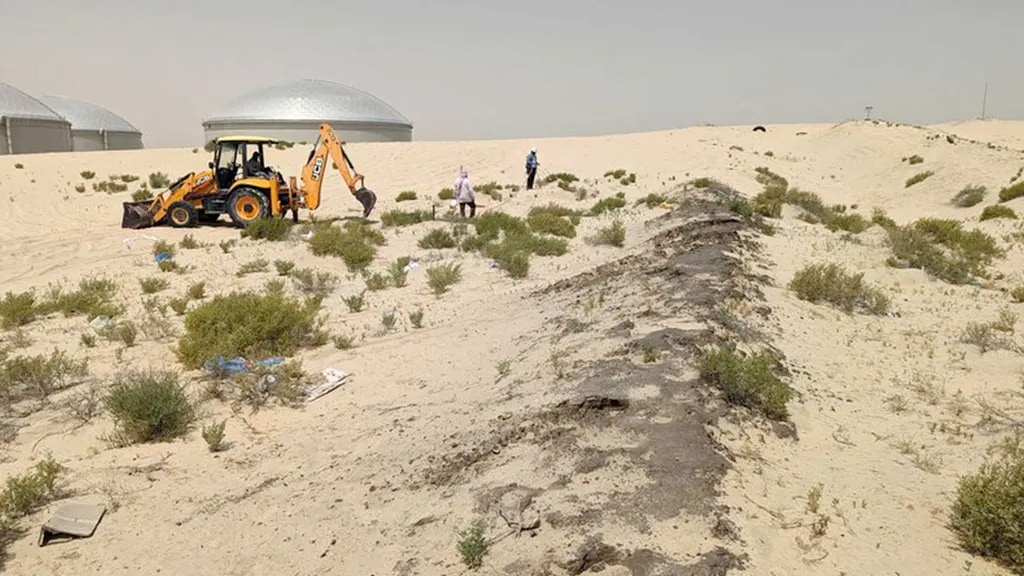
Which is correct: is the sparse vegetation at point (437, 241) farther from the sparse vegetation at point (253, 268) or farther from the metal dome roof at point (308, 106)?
the metal dome roof at point (308, 106)

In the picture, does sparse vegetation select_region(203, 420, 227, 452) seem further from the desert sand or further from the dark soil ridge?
the dark soil ridge

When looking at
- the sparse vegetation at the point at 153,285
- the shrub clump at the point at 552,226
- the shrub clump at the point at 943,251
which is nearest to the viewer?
the shrub clump at the point at 943,251

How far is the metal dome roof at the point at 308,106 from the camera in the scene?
55062mm

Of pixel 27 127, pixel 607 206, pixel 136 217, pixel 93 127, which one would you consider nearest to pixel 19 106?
pixel 27 127

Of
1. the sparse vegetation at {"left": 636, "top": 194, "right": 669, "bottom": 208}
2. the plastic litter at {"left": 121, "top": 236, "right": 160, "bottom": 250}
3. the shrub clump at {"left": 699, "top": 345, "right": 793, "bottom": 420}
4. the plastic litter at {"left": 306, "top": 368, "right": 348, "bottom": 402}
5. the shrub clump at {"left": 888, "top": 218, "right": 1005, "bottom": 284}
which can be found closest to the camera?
the shrub clump at {"left": 699, "top": 345, "right": 793, "bottom": 420}

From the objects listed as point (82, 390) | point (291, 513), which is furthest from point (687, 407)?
point (82, 390)

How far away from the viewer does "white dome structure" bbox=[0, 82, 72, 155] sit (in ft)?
139

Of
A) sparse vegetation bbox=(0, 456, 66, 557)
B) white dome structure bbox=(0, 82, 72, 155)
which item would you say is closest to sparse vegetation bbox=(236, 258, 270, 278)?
sparse vegetation bbox=(0, 456, 66, 557)

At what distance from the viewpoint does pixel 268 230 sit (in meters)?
15.3

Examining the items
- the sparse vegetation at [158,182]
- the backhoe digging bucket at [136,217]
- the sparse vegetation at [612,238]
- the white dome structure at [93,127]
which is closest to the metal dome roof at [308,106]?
the white dome structure at [93,127]

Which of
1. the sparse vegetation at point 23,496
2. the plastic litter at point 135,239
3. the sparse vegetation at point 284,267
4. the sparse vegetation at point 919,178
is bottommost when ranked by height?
the sparse vegetation at point 23,496

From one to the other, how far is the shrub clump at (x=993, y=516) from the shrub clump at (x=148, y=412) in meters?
5.88

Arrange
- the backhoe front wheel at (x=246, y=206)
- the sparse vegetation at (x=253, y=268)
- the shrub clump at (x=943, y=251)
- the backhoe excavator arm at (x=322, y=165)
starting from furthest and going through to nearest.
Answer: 1. the backhoe excavator arm at (x=322, y=165)
2. the backhoe front wheel at (x=246, y=206)
3. the sparse vegetation at (x=253, y=268)
4. the shrub clump at (x=943, y=251)

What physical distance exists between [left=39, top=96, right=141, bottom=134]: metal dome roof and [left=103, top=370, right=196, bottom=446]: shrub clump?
63.2 meters
